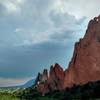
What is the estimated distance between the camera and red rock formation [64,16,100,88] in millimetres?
161375

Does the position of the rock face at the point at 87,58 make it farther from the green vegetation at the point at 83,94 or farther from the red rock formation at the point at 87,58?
the green vegetation at the point at 83,94

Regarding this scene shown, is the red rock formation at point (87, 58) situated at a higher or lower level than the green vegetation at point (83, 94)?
higher

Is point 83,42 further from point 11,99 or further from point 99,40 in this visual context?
point 11,99

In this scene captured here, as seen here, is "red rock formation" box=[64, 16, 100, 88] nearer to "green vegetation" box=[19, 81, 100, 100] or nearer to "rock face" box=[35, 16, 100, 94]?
"rock face" box=[35, 16, 100, 94]

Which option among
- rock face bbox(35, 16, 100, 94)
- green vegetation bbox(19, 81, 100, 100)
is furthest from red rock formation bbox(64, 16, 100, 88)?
green vegetation bbox(19, 81, 100, 100)

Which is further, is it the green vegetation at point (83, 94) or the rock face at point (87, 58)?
the rock face at point (87, 58)

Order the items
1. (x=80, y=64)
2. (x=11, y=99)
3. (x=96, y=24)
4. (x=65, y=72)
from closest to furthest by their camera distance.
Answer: (x=11, y=99) < (x=96, y=24) < (x=80, y=64) < (x=65, y=72)

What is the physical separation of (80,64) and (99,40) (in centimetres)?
1603

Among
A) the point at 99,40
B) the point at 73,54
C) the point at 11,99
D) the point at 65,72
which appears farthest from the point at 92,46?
the point at 11,99

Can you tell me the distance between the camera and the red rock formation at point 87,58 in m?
161

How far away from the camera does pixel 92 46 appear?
165m

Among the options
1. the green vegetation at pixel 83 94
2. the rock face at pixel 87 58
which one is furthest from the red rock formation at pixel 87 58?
the green vegetation at pixel 83 94

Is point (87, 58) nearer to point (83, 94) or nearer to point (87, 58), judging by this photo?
point (87, 58)

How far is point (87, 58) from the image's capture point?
167 metres
